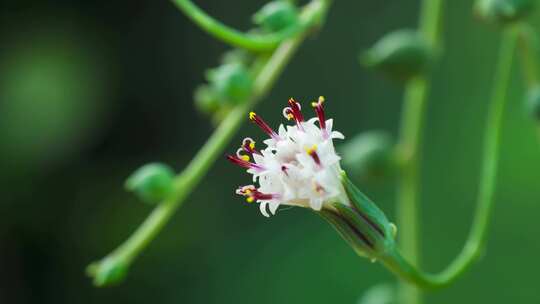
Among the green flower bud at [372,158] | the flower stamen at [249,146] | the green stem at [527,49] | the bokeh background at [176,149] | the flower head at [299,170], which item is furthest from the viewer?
the bokeh background at [176,149]

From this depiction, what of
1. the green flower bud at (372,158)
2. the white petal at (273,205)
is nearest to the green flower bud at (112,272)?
the white petal at (273,205)

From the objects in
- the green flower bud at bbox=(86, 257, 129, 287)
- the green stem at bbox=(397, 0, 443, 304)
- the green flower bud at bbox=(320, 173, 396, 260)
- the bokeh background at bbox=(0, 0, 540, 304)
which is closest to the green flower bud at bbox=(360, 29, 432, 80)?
the green stem at bbox=(397, 0, 443, 304)

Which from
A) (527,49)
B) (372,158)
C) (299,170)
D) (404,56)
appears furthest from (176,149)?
(299,170)

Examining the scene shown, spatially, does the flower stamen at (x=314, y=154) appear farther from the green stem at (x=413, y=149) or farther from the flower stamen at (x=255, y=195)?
the green stem at (x=413, y=149)

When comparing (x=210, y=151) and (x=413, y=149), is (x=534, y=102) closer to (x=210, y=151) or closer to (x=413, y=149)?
(x=413, y=149)

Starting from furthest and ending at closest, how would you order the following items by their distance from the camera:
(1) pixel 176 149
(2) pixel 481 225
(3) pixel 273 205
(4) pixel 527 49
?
(1) pixel 176 149 < (4) pixel 527 49 < (2) pixel 481 225 < (3) pixel 273 205

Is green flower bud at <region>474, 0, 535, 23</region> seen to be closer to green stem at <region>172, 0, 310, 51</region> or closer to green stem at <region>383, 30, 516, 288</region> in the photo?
green stem at <region>383, 30, 516, 288</region>
